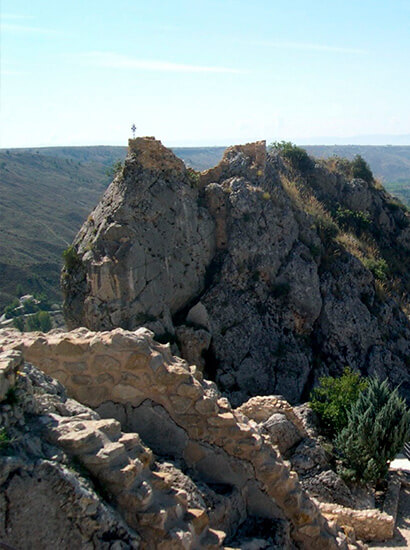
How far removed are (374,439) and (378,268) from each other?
9185 mm

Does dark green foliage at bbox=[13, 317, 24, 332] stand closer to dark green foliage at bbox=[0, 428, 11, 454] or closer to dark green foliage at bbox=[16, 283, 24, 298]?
dark green foliage at bbox=[16, 283, 24, 298]

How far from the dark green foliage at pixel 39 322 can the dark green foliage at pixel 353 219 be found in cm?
3682

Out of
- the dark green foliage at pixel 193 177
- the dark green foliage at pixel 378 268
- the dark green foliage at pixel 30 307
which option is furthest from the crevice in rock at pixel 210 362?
the dark green foliage at pixel 30 307

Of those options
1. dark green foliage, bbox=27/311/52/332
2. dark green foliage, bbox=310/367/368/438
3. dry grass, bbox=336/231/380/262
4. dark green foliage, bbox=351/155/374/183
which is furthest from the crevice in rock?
dark green foliage, bbox=27/311/52/332

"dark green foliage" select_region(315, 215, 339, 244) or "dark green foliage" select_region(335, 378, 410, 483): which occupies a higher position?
"dark green foliage" select_region(315, 215, 339, 244)

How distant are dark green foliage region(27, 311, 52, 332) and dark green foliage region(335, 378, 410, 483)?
147 ft

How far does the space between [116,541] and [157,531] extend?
396 millimetres

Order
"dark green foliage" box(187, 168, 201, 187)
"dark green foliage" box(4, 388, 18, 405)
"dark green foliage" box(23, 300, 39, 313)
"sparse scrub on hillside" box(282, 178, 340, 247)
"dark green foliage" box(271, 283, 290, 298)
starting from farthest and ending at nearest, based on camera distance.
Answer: "dark green foliage" box(23, 300, 39, 313)
"sparse scrub on hillside" box(282, 178, 340, 247)
"dark green foliage" box(187, 168, 201, 187)
"dark green foliage" box(271, 283, 290, 298)
"dark green foliage" box(4, 388, 18, 405)

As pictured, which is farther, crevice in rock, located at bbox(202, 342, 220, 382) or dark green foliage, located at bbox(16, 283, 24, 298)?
dark green foliage, located at bbox(16, 283, 24, 298)

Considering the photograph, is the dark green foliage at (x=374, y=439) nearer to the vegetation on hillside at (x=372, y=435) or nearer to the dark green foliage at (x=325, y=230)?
the vegetation on hillside at (x=372, y=435)

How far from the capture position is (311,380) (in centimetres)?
1289

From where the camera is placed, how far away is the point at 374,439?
8586 millimetres

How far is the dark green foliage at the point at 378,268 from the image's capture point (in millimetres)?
16578

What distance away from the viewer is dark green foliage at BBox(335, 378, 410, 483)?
8.58 m
